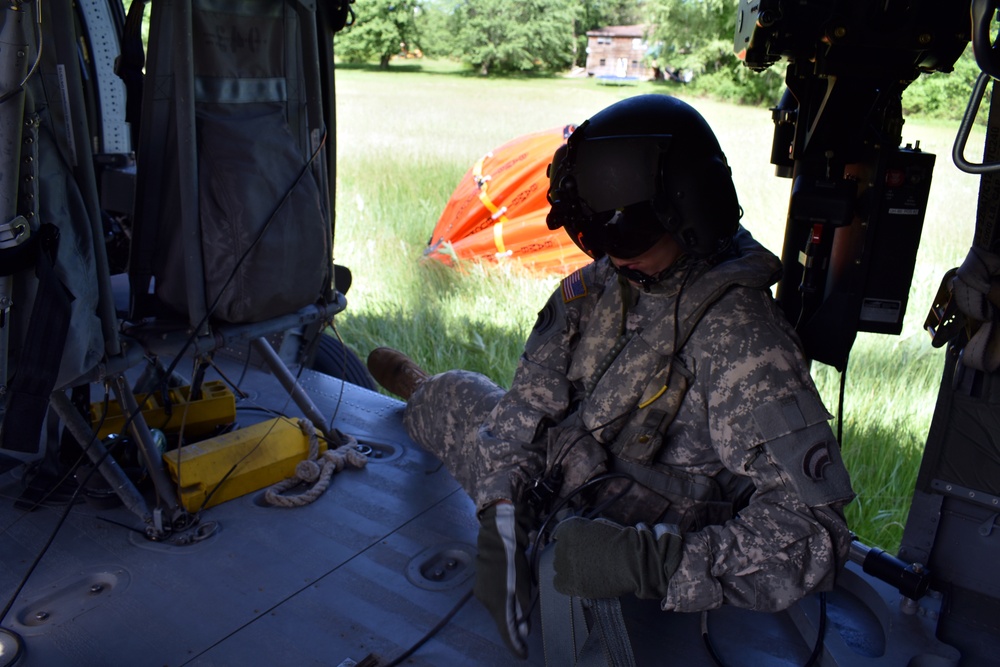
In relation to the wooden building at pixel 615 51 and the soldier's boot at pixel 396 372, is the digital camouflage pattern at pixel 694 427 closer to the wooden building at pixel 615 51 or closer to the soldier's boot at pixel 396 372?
the soldier's boot at pixel 396 372

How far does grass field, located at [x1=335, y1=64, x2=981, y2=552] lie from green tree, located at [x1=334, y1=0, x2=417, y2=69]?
33.3 feet

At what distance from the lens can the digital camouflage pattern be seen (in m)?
1.70

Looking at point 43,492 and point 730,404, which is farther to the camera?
point 43,492

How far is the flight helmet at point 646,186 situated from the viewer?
1806mm

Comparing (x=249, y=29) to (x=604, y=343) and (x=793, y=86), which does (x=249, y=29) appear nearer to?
(x=604, y=343)

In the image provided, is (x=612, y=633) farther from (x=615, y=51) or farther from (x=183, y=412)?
(x=615, y=51)

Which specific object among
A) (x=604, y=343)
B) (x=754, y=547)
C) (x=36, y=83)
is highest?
(x=36, y=83)

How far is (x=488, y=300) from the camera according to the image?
19.1ft

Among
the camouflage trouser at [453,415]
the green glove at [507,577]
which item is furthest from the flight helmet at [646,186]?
the camouflage trouser at [453,415]

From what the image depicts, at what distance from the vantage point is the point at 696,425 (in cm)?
198

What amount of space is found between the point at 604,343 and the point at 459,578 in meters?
0.77

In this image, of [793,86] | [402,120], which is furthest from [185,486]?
[402,120]

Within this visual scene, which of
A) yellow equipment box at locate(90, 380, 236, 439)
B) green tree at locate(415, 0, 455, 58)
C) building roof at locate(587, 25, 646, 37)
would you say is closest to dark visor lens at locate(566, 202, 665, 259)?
yellow equipment box at locate(90, 380, 236, 439)

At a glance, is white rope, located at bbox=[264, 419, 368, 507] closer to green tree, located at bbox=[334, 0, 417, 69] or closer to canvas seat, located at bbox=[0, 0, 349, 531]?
canvas seat, located at bbox=[0, 0, 349, 531]
